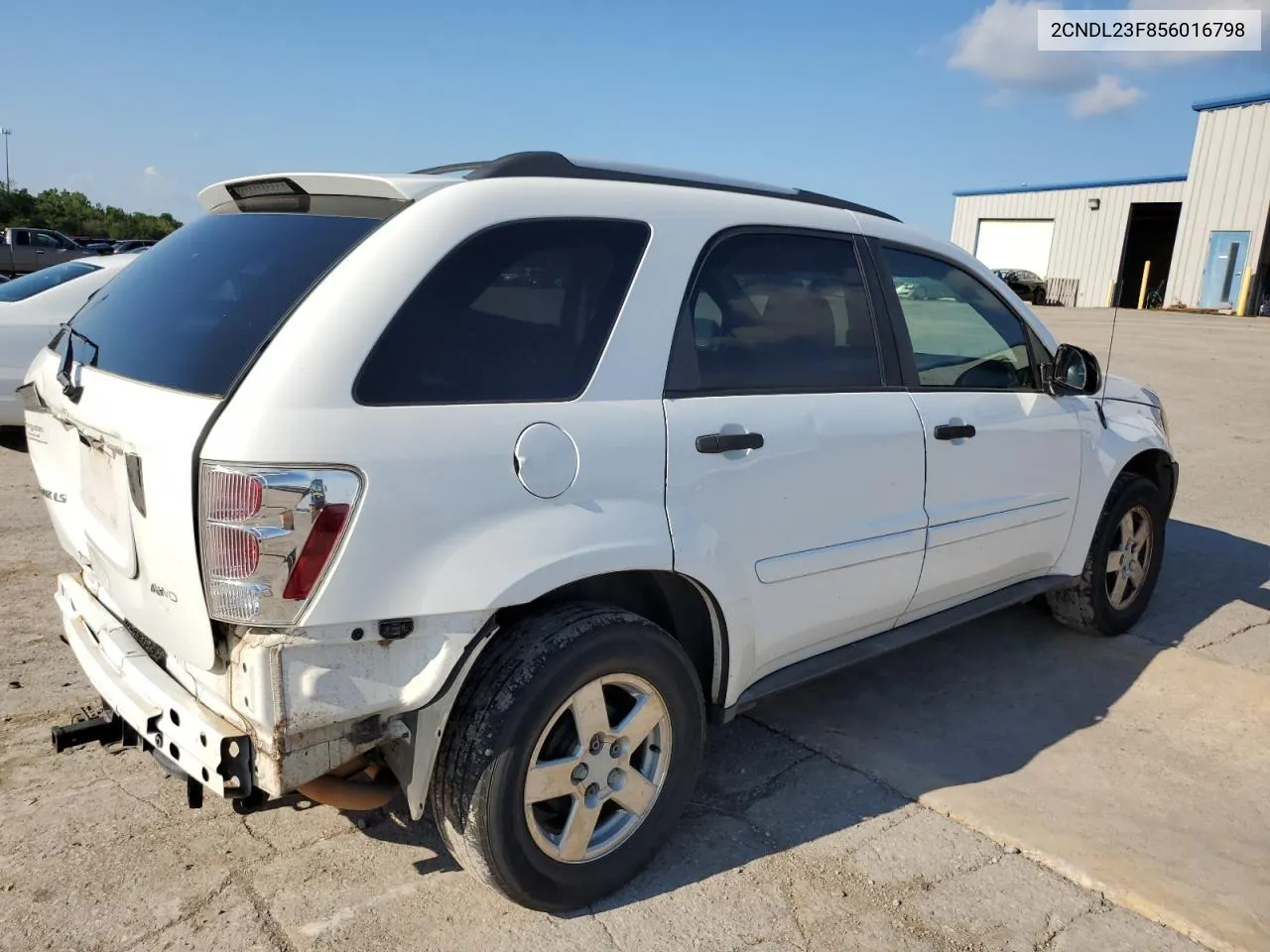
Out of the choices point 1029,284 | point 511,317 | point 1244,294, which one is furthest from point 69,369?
point 1029,284

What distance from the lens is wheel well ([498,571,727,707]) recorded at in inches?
108

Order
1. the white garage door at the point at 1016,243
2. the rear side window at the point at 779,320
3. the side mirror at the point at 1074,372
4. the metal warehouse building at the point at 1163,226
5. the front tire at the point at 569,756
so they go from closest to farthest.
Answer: the front tire at the point at 569,756 → the rear side window at the point at 779,320 → the side mirror at the point at 1074,372 → the metal warehouse building at the point at 1163,226 → the white garage door at the point at 1016,243

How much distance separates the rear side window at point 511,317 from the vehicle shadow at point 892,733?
1.45m

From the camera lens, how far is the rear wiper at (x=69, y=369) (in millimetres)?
2627

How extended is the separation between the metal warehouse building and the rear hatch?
99.6ft

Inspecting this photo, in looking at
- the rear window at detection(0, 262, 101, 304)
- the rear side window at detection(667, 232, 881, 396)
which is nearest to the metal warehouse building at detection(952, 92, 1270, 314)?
the rear window at detection(0, 262, 101, 304)

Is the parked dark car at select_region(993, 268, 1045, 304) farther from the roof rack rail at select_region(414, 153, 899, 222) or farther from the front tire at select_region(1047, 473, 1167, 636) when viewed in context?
the roof rack rail at select_region(414, 153, 899, 222)

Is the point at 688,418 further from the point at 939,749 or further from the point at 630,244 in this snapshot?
the point at 939,749

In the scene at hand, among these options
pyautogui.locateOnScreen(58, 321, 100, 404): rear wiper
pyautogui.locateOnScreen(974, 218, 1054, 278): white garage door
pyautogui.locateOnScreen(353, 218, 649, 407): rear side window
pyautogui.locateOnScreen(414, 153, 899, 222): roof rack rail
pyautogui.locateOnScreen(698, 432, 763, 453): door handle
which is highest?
pyautogui.locateOnScreen(974, 218, 1054, 278): white garage door

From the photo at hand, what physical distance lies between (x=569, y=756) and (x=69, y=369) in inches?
70.5

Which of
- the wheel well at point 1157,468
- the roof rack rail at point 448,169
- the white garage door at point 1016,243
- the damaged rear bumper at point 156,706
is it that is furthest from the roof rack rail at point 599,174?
the white garage door at point 1016,243

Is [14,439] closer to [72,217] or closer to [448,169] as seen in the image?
[448,169]

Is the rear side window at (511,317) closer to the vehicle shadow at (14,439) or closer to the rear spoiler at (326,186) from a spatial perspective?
the rear spoiler at (326,186)

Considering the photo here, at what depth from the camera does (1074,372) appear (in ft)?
13.6
